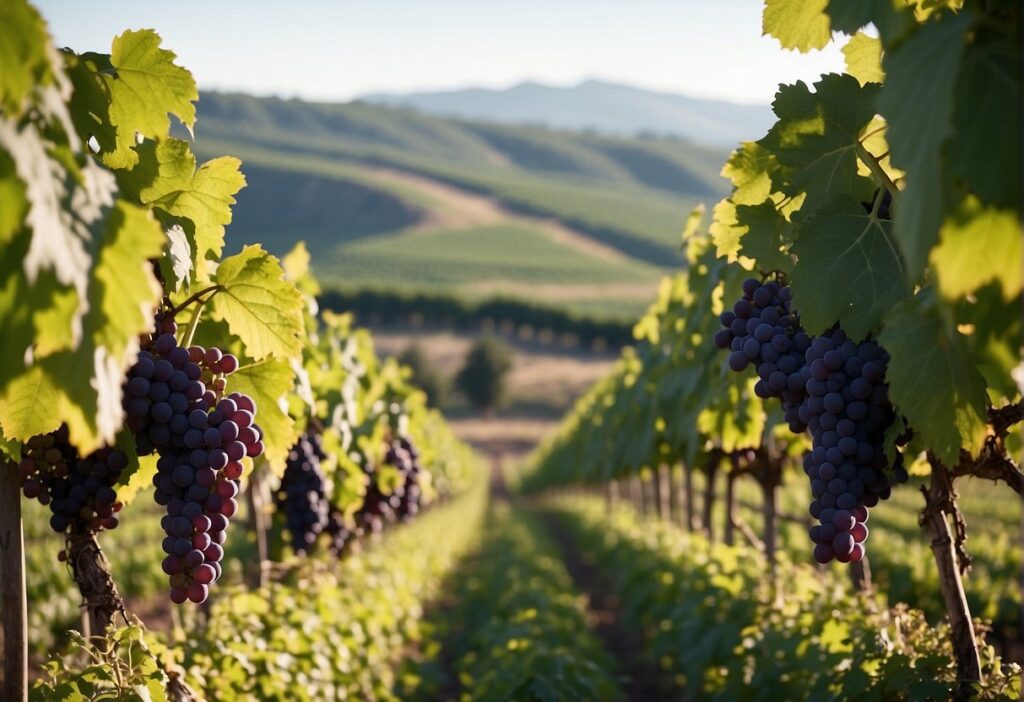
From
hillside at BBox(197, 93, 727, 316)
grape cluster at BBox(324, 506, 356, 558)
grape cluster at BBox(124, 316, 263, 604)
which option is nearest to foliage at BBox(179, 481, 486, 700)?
grape cluster at BBox(324, 506, 356, 558)

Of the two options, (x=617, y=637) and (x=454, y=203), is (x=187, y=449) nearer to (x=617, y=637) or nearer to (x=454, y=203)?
(x=617, y=637)

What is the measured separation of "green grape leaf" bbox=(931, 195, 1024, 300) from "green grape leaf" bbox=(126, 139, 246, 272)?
228cm

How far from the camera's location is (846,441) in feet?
10.5

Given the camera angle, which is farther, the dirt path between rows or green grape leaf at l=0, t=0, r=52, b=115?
the dirt path between rows

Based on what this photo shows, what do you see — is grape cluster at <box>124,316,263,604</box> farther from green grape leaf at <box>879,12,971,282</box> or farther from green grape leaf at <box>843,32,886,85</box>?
green grape leaf at <box>843,32,886,85</box>

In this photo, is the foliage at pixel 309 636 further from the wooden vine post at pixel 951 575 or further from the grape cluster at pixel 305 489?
the wooden vine post at pixel 951 575

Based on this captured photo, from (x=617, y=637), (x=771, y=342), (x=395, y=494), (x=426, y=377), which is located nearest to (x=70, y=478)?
(x=771, y=342)

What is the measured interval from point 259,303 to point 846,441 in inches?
76.6

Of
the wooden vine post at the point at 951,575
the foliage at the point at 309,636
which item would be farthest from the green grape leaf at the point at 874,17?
the foliage at the point at 309,636

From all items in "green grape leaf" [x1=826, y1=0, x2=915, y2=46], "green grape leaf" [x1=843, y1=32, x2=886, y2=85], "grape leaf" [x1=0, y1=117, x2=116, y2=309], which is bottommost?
"grape leaf" [x1=0, y1=117, x2=116, y2=309]

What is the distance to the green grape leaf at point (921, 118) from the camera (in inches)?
78.8

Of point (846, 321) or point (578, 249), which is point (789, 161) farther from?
point (578, 249)

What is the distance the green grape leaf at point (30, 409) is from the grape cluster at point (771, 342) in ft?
7.16

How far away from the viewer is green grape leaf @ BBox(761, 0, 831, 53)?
3326 mm
